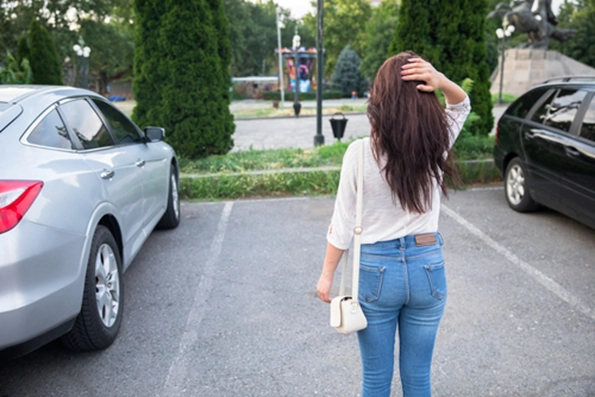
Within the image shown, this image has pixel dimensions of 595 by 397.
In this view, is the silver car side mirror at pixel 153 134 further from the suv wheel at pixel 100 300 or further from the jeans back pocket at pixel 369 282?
the jeans back pocket at pixel 369 282

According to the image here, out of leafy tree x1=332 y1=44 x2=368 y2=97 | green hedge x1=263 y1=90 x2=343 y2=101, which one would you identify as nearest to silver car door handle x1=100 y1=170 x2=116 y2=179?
green hedge x1=263 y1=90 x2=343 y2=101

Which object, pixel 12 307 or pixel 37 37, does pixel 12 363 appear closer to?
pixel 12 307

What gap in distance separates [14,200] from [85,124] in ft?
4.81

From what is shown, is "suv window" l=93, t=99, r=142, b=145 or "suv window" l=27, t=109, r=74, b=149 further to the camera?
"suv window" l=93, t=99, r=142, b=145

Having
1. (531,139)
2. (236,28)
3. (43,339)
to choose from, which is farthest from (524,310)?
(236,28)

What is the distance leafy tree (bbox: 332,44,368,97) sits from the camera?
51.2 m

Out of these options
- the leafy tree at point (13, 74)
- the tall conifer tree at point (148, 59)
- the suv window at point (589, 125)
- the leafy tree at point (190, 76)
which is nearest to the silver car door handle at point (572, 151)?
the suv window at point (589, 125)

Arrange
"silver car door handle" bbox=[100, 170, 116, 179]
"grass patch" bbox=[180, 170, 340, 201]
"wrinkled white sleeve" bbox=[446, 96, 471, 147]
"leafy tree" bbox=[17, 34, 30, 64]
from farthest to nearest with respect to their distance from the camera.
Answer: "leafy tree" bbox=[17, 34, 30, 64] → "grass patch" bbox=[180, 170, 340, 201] → "silver car door handle" bbox=[100, 170, 116, 179] → "wrinkled white sleeve" bbox=[446, 96, 471, 147]

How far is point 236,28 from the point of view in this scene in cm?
5178

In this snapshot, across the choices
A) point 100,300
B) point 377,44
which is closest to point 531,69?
point 377,44

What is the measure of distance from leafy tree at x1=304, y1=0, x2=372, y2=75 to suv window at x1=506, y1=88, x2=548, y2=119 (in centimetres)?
5475

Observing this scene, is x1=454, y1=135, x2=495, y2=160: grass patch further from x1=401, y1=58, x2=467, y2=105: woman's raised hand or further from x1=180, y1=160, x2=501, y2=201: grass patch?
x1=401, y1=58, x2=467, y2=105: woman's raised hand

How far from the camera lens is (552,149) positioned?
222 inches

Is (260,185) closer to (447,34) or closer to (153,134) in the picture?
(153,134)
